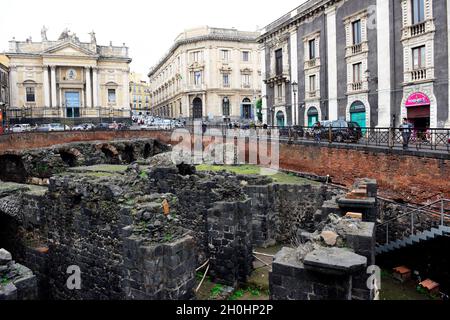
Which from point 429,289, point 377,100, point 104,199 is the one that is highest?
point 377,100

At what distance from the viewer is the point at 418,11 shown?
20016 millimetres

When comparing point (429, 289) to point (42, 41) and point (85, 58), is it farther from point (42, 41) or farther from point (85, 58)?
point (42, 41)

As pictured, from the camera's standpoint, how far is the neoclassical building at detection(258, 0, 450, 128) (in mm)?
19406

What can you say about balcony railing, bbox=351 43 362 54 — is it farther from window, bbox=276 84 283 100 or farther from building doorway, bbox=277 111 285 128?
building doorway, bbox=277 111 285 128

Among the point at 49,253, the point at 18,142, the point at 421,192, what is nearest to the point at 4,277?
the point at 49,253

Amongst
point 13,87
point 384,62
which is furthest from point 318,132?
point 13,87

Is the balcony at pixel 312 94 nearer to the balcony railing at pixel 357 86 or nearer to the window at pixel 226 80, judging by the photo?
the balcony railing at pixel 357 86

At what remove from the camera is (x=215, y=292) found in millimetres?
9289

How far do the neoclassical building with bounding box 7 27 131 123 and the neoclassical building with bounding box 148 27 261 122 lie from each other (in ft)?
32.3

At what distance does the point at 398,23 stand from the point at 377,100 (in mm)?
4558

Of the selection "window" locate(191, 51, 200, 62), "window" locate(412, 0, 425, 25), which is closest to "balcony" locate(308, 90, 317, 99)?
"window" locate(412, 0, 425, 25)

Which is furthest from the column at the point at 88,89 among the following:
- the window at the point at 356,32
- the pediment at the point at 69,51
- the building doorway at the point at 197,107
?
the window at the point at 356,32

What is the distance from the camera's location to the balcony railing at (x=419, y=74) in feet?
65.2

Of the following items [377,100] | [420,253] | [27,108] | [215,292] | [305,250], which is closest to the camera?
[305,250]
